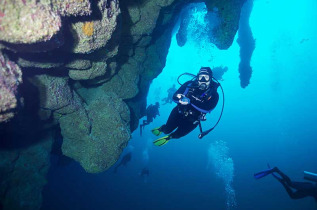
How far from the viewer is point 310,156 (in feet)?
156

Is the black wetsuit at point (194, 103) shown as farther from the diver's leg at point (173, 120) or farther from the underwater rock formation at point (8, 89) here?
the underwater rock formation at point (8, 89)

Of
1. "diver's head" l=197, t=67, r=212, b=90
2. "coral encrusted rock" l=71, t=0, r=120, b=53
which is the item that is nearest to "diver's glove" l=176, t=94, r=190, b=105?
"diver's head" l=197, t=67, r=212, b=90

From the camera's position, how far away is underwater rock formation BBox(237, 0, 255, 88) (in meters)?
15.8

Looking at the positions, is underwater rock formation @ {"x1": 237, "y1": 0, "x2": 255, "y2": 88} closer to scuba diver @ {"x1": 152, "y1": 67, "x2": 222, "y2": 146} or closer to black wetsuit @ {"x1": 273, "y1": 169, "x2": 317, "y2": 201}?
black wetsuit @ {"x1": 273, "y1": 169, "x2": 317, "y2": 201}

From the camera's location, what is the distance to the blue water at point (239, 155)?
25.4 meters

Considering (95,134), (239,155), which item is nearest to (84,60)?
(95,134)

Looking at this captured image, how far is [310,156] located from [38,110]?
57.9 meters

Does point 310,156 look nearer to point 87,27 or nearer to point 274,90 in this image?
point 87,27

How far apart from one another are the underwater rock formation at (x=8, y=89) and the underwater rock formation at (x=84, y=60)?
17mm

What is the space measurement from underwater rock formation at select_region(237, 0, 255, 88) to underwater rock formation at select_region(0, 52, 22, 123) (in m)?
16.0

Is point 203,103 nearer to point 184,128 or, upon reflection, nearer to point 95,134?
point 184,128

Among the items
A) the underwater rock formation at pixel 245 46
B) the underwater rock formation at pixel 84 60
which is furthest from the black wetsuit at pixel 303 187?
the underwater rock formation at pixel 245 46

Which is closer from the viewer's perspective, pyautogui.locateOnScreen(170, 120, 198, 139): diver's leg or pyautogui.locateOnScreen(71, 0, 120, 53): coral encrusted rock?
pyautogui.locateOnScreen(71, 0, 120, 53): coral encrusted rock

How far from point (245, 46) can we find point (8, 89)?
16754mm
